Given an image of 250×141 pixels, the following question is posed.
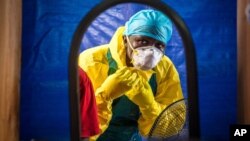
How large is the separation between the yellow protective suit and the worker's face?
0.10ft

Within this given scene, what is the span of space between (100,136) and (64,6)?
0.52 metres

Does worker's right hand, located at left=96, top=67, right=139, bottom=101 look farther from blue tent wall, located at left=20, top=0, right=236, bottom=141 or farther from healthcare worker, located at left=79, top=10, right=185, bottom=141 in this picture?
blue tent wall, located at left=20, top=0, right=236, bottom=141

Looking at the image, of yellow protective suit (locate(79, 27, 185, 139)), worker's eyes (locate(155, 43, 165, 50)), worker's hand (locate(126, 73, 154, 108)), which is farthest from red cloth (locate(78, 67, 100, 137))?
worker's eyes (locate(155, 43, 165, 50))

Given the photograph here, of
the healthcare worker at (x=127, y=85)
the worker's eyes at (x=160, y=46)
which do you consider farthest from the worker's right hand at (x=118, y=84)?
the worker's eyes at (x=160, y=46)

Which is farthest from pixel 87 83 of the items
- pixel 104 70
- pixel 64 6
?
pixel 64 6

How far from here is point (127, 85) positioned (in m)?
1.37

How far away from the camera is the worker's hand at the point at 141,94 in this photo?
53.8 inches

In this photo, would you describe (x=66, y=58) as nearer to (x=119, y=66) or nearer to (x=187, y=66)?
(x=119, y=66)

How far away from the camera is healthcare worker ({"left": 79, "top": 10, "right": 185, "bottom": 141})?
135 cm

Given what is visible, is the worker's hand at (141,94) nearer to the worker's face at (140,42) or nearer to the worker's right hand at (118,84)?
the worker's right hand at (118,84)

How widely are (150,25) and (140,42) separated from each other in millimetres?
72

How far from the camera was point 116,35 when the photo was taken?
137 cm

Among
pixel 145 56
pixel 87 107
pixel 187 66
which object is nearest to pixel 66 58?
pixel 87 107

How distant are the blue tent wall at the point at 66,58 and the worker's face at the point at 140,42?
0.17 feet
